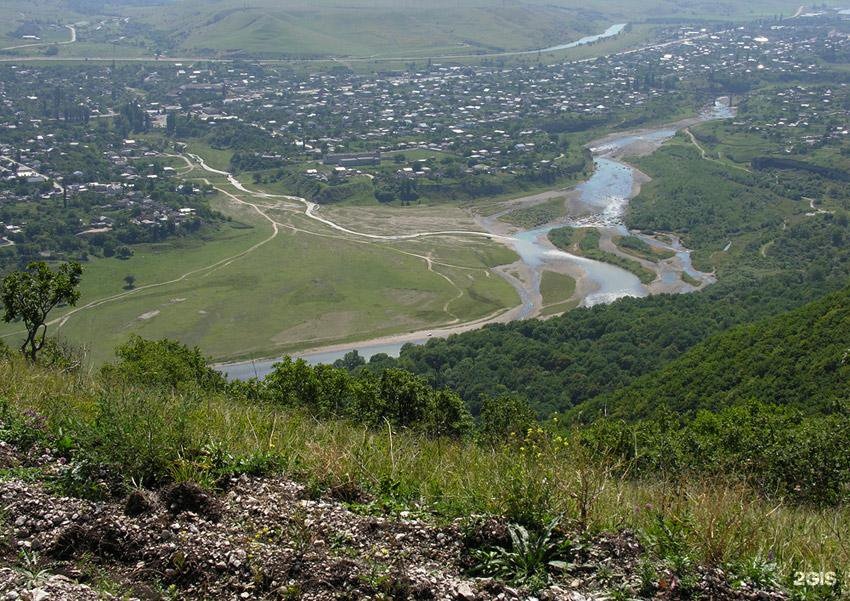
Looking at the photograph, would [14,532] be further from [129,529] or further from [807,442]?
[807,442]

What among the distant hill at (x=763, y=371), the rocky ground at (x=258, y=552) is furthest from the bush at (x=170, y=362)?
the rocky ground at (x=258, y=552)

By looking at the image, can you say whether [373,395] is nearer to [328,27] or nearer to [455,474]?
[455,474]

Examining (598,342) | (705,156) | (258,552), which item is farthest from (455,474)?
(705,156)

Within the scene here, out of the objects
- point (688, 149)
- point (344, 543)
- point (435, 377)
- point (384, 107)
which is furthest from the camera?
point (384, 107)

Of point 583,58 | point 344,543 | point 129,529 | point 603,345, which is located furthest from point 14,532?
point 583,58

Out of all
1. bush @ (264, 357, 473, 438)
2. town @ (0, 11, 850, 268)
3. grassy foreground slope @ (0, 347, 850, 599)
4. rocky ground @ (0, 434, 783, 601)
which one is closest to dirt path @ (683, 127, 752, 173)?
town @ (0, 11, 850, 268)
